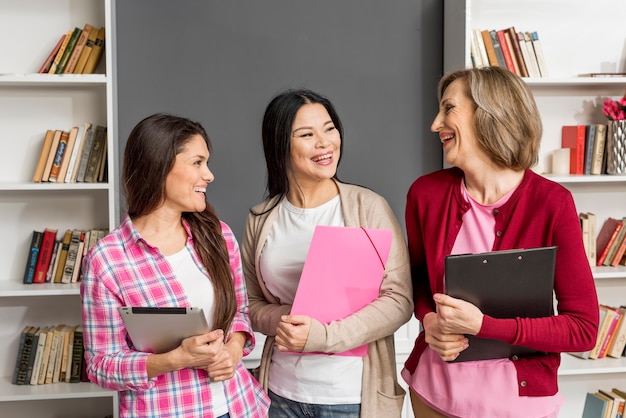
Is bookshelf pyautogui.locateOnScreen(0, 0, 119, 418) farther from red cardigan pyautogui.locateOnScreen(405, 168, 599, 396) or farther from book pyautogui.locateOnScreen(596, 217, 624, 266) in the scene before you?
book pyautogui.locateOnScreen(596, 217, 624, 266)

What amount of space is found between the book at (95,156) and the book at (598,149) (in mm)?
2123

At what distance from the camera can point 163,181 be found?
1.69m

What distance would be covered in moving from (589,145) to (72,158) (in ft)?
7.31

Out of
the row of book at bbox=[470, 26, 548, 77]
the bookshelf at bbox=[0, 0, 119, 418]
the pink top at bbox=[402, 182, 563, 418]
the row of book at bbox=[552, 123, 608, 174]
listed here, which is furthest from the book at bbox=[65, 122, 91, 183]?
the row of book at bbox=[552, 123, 608, 174]

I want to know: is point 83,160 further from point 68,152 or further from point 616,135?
point 616,135

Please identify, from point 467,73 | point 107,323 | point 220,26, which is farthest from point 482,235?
point 220,26

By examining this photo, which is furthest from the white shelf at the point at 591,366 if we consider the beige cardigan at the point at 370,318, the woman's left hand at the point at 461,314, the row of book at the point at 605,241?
the woman's left hand at the point at 461,314

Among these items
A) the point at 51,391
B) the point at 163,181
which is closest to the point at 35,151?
the point at 51,391

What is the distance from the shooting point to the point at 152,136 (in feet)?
5.52

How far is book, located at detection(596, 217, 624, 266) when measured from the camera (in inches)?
130

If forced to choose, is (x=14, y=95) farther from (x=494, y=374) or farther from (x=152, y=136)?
(x=494, y=374)

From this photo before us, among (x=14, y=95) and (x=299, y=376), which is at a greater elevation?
(x=14, y=95)

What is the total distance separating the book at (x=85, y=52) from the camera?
2941 millimetres

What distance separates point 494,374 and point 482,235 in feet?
1.03
